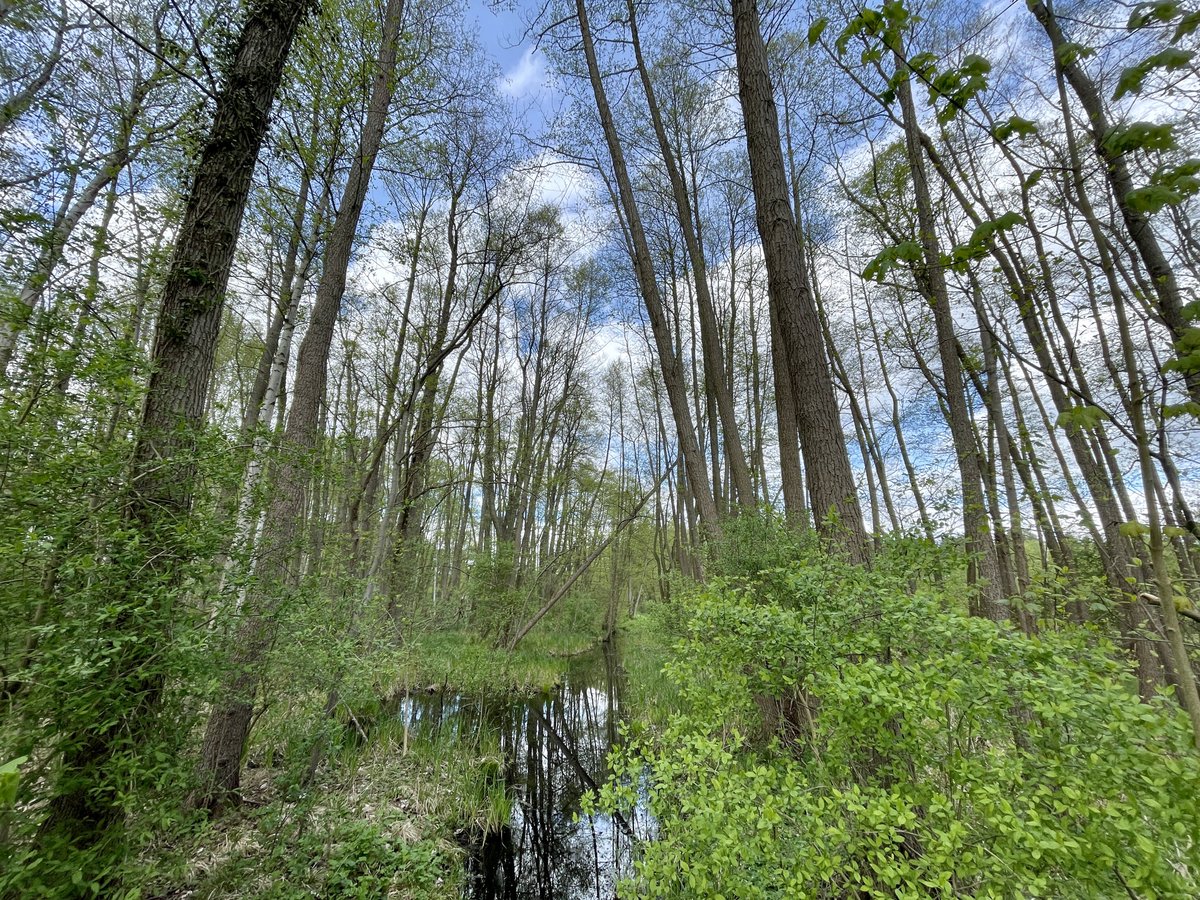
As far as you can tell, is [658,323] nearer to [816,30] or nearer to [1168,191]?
[816,30]

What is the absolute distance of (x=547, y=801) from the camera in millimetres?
5297

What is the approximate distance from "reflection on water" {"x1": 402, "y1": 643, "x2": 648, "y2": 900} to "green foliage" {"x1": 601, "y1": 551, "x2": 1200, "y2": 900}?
199 centimetres

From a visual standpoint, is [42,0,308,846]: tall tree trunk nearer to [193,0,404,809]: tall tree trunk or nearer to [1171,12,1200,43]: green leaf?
[193,0,404,809]: tall tree trunk

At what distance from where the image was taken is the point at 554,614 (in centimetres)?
1595

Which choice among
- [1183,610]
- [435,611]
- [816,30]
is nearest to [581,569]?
[435,611]

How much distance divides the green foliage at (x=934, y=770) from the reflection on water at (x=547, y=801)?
6.53 feet

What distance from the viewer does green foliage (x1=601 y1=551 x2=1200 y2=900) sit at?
142 centimetres

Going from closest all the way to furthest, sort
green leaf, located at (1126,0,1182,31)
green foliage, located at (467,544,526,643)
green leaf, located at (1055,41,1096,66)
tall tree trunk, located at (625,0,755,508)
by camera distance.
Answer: green leaf, located at (1126,0,1182,31), green leaf, located at (1055,41,1096,66), tall tree trunk, located at (625,0,755,508), green foliage, located at (467,544,526,643)

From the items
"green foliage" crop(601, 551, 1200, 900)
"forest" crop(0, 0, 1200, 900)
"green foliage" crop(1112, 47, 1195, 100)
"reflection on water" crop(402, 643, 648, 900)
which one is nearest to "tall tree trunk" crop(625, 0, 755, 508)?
"forest" crop(0, 0, 1200, 900)

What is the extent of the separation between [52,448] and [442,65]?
640 centimetres

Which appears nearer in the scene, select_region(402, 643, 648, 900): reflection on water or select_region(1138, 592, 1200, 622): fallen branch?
select_region(1138, 592, 1200, 622): fallen branch

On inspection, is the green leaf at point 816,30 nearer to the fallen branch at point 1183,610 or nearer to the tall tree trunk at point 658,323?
the fallen branch at point 1183,610

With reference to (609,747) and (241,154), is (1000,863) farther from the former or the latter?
(609,747)

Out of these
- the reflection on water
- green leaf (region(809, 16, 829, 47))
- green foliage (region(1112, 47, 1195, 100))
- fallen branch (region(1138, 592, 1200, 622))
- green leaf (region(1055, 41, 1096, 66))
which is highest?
green leaf (region(809, 16, 829, 47))
